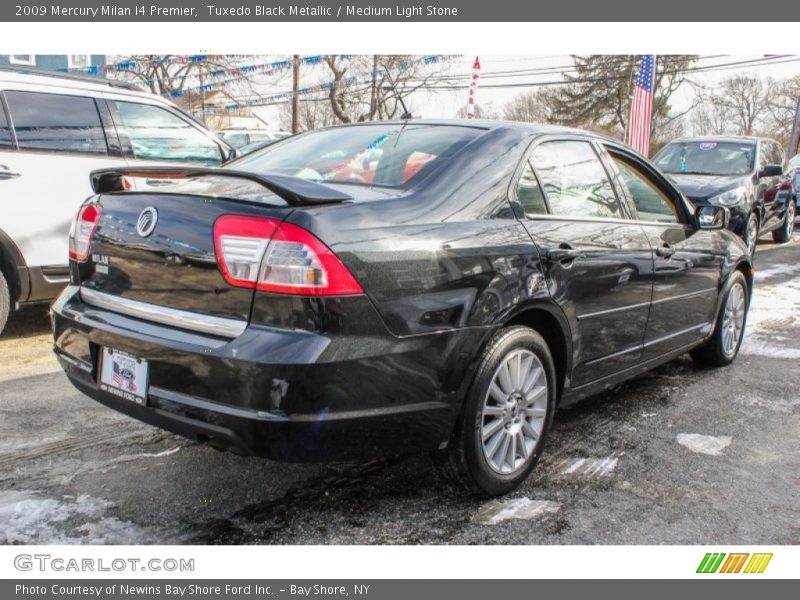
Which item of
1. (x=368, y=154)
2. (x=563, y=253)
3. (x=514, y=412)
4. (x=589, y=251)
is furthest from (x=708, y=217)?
(x=368, y=154)

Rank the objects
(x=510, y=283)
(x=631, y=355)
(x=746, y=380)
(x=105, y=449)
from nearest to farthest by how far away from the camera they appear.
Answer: (x=510, y=283) < (x=105, y=449) < (x=631, y=355) < (x=746, y=380)

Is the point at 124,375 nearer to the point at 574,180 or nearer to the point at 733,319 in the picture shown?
the point at 574,180

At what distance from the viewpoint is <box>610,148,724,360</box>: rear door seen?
12.8 feet

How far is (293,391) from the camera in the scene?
7.35 feet

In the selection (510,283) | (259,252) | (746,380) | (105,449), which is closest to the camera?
(259,252)

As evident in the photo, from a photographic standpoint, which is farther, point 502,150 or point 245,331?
point 502,150

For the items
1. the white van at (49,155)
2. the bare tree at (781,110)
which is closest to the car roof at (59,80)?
the white van at (49,155)

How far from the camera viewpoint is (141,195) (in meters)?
2.68

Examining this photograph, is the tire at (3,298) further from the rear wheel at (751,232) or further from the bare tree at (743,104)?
the bare tree at (743,104)

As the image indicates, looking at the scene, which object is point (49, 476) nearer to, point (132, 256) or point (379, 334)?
point (132, 256)

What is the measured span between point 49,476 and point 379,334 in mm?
1690

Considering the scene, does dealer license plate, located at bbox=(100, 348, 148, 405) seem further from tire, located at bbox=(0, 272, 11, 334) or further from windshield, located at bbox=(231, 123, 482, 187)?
tire, located at bbox=(0, 272, 11, 334)

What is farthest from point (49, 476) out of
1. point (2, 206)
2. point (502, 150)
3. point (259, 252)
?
point (2, 206)

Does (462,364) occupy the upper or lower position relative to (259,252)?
lower
